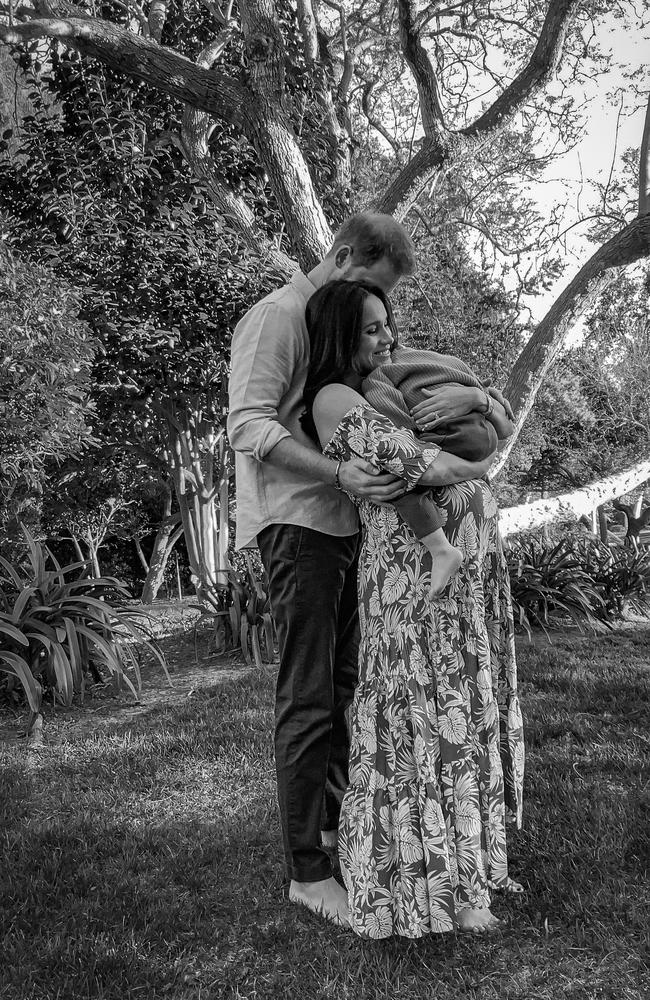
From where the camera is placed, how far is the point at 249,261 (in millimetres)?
7051

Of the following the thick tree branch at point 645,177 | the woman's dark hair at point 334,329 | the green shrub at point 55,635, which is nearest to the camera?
the woman's dark hair at point 334,329

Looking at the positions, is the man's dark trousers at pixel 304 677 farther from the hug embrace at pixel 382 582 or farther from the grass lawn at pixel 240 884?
the grass lawn at pixel 240 884

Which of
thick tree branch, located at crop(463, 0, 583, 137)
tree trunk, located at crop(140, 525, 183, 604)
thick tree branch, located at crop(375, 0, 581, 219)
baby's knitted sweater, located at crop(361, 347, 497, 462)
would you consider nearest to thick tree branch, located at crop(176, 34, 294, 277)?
thick tree branch, located at crop(375, 0, 581, 219)

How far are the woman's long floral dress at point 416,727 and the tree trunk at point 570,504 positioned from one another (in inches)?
242

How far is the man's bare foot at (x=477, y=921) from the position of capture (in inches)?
83.9

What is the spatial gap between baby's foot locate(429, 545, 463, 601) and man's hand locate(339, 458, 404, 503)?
7.8 inches

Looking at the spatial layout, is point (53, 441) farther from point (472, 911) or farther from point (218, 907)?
point (472, 911)

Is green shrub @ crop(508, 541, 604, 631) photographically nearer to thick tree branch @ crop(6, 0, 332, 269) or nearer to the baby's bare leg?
thick tree branch @ crop(6, 0, 332, 269)

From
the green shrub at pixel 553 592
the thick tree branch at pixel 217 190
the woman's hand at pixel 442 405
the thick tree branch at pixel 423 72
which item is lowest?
the green shrub at pixel 553 592

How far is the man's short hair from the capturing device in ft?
7.17

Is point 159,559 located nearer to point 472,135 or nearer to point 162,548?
point 162,548

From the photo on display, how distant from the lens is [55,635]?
460 cm

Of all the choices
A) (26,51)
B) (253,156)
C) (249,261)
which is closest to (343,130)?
(253,156)

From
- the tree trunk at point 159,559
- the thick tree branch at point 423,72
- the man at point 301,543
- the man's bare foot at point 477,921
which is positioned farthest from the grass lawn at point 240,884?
the tree trunk at point 159,559
